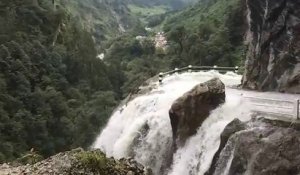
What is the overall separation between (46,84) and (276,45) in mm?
27614

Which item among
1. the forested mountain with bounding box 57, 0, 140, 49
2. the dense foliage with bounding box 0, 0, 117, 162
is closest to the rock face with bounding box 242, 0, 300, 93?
the dense foliage with bounding box 0, 0, 117, 162

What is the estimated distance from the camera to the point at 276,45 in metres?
Result: 23.5

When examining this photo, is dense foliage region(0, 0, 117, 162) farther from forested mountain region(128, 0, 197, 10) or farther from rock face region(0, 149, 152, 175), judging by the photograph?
forested mountain region(128, 0, 197, 10)

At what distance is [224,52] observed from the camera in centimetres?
5062

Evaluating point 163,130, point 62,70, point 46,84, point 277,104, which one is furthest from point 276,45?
point 62,70

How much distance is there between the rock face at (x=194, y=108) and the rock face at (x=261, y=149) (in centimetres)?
290

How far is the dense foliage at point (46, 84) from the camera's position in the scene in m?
40.1

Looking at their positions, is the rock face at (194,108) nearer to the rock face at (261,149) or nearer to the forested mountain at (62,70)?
the rock face at (261,149)

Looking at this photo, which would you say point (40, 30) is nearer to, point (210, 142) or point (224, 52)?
point (224, 52)

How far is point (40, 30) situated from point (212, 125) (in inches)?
1411

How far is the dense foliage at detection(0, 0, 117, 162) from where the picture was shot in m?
40.1

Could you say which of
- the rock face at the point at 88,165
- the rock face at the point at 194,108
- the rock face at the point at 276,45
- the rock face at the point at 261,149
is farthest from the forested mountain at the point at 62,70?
the rock face at the point at 88,165

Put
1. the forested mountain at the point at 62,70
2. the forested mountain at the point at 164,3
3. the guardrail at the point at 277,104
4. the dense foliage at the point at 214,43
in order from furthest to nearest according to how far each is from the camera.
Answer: the forested mountain at the point at 164,3
the dense foliage at the point at 214,43
the forested mountain at the point at 62,70
the guardrail at the point at 277,104

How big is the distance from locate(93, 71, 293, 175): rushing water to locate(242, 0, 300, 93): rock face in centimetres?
119
